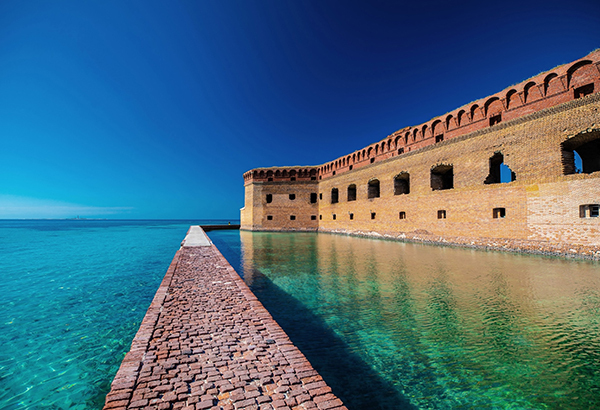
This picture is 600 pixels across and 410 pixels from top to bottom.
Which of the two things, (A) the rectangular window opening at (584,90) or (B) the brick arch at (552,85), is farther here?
(B) the brick arch at (552,85)

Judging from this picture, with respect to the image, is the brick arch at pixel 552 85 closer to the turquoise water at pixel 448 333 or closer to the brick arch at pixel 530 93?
the brick arch at pixel 530 93

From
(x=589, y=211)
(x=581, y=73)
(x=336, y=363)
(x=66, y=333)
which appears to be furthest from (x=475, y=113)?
(x=66, y=333)

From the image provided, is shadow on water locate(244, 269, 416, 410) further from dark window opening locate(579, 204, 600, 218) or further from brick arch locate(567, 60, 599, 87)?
brick arch locate(567, 60, 599, 87)

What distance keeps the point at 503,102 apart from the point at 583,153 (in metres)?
4.83

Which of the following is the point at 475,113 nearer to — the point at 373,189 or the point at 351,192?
the point at 373,189

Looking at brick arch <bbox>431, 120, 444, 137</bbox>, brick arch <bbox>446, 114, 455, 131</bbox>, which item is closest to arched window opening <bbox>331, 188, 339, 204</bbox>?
brick arch <bbox>431, 120, 444, 137</bbox>

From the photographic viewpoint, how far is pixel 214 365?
100 inches

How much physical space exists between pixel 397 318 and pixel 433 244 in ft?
39.6

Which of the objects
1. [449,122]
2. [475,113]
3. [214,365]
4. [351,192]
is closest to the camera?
[214,365]

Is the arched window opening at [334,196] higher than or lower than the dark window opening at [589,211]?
higher

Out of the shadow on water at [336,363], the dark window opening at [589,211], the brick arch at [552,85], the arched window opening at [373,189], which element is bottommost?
the shadow on water at [336,363]

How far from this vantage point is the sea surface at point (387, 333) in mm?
2764

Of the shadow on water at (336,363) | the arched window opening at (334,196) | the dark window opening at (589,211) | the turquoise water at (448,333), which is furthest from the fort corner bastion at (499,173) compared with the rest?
the shadow on water at (336,363)

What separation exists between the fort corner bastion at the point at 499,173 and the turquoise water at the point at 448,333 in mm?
3186
